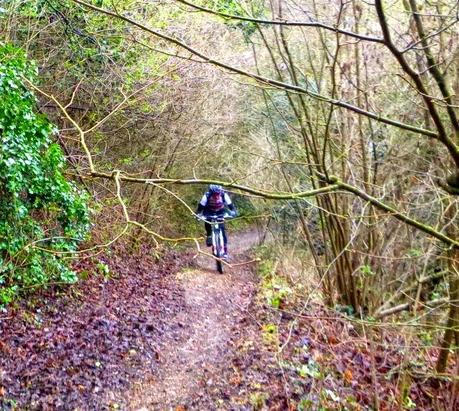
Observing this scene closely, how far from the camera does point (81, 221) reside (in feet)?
24.4

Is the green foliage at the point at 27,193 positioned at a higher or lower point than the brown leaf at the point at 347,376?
higher

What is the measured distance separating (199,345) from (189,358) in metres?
0.45

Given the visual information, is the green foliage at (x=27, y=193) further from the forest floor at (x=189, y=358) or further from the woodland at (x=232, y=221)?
the forest floor at (x=189, y=358)

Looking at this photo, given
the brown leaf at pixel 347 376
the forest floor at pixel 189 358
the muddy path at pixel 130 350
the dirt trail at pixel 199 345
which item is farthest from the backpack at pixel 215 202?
the brown leaf at pixel 347 376

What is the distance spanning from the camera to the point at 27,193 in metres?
6.86

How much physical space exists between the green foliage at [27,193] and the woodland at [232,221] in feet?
0.08

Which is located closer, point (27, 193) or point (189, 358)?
point (189, 358)

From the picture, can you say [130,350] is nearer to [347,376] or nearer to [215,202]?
[347,376]

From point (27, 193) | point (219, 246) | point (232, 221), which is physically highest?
point (27, 193)

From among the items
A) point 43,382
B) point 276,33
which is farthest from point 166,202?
point 43,382

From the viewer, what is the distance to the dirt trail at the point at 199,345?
222 inches

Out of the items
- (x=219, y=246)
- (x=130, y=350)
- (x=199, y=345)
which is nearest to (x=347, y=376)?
(x=199, y=345)

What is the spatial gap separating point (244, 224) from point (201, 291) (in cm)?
1274

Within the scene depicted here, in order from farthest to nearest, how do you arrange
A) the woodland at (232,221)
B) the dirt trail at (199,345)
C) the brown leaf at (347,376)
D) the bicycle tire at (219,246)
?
the bicycle tire at (219,246)
the brown leaf at (347,376)
the dirt trail at (199,345)
the woodland at (232,221)
